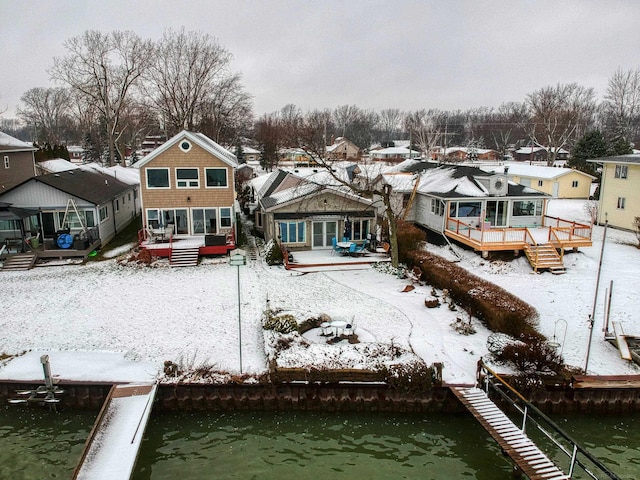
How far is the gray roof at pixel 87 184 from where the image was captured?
1037 inches

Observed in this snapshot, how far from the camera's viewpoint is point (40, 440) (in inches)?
473

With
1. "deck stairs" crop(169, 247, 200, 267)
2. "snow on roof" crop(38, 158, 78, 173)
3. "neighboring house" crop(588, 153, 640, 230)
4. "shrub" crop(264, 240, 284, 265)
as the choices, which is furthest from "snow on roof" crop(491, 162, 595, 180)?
"snow on roof" crop(38, 158, 78, 173)

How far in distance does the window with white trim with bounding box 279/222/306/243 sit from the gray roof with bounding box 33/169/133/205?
10410 mm


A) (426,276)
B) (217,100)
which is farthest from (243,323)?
(217,100)

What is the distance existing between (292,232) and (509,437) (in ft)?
58.3

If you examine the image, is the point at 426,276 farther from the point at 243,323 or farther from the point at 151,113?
the point at 151,113

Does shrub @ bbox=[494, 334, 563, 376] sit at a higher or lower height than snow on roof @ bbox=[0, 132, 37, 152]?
lower

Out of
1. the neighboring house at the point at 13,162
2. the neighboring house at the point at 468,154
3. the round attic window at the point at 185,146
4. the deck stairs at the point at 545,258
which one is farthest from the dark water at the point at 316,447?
the neighboring house at the point at 468,154

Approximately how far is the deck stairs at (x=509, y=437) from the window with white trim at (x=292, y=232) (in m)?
15.6

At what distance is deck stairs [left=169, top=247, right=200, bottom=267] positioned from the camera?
24359 mm

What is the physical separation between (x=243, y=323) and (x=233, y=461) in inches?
253

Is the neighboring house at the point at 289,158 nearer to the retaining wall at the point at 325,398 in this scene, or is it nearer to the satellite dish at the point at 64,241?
the satellite dish at the point at 64,241

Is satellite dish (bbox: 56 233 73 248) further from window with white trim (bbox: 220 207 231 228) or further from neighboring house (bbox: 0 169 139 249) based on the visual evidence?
window with white trim (bbox: 220 207 231 228)

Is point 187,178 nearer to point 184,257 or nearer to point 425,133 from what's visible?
point 184,257
